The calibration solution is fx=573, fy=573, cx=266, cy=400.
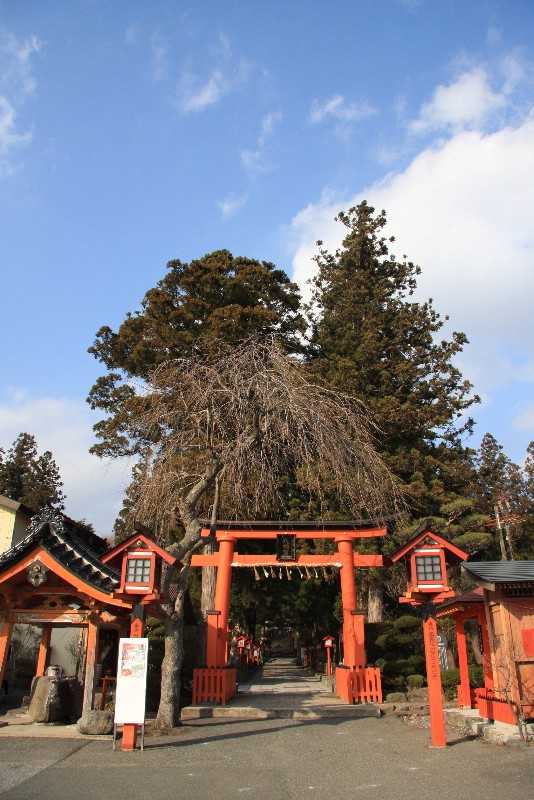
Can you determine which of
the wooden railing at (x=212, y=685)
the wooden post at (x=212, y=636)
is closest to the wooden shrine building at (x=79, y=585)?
the wooden railing at (x=212, y=685)

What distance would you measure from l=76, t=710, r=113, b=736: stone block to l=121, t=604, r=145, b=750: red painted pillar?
1.11m

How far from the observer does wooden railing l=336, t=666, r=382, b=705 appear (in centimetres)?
1524

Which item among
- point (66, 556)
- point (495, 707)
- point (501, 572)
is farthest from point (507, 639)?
point (66, 556)

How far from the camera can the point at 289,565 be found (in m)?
17.6

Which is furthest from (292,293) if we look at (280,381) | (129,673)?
(129,673)

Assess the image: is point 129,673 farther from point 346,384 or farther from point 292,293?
point 292,293

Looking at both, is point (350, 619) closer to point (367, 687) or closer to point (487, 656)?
point (367, 687)

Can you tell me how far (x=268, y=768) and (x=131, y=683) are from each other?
267cm

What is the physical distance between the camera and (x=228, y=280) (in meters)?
22.8

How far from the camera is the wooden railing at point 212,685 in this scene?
49.6ft

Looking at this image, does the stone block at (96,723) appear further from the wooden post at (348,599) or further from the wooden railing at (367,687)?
the wooden post at (348,599)

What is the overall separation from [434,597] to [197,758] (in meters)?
4.96

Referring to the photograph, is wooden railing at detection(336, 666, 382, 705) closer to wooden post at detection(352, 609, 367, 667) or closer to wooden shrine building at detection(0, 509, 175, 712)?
wooden post at detection(352, 609, 367, 667)

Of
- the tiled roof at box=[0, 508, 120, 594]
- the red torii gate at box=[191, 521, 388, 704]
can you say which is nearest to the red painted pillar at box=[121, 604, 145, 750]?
the tiled roof at box=[0, 508, 120, 594]
